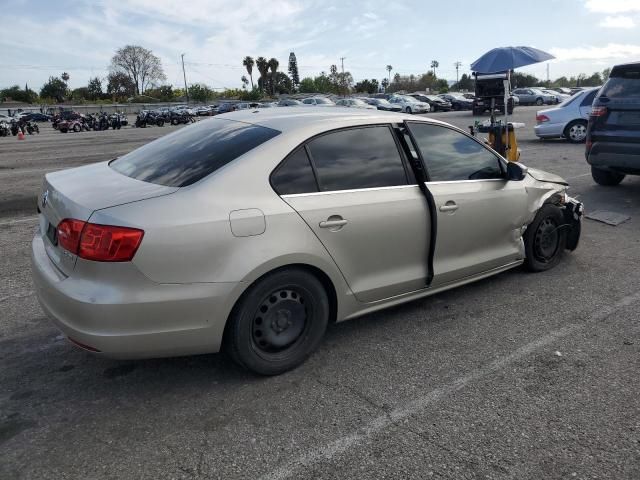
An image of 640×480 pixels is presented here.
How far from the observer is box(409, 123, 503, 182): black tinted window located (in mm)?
3902

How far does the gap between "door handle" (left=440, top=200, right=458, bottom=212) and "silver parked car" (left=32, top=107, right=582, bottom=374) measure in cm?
1

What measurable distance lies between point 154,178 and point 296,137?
2.96 feet

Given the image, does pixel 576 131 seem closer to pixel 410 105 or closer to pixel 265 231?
pixel 265 231

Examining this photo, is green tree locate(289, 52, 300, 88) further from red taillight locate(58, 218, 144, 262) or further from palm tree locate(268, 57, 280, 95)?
red taillight locate(58, 218, 144, 262)

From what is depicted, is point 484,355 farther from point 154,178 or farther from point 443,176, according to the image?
point 154,178

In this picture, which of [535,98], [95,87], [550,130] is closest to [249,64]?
[95,87]

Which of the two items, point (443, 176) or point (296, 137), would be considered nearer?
point (296, 137)

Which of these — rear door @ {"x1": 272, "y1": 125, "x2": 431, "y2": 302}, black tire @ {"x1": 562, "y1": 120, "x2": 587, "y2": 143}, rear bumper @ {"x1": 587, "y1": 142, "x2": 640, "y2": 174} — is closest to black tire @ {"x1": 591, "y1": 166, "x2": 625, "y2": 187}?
rear bumper @ {"x1": 587, "y1": 142, "x2": 640, "y2": 174}

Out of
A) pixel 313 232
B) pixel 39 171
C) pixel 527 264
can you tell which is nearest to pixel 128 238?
pixel 313 232

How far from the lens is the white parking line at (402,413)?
2.45 metres

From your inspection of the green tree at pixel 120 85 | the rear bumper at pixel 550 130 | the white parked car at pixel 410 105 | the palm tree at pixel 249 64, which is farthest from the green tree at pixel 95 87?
the rear bumper at pixel 550 130

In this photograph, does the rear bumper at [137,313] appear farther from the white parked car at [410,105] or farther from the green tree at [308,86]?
the green tree at [308,86]

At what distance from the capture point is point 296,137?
3.31m

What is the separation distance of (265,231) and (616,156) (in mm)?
6255
